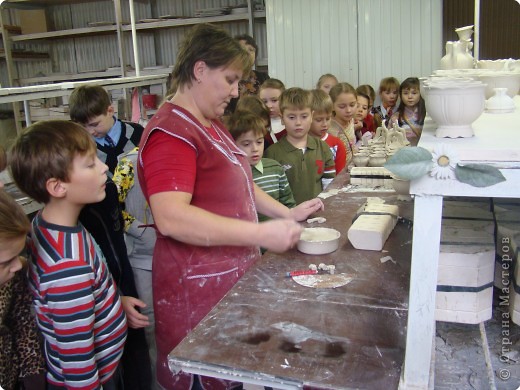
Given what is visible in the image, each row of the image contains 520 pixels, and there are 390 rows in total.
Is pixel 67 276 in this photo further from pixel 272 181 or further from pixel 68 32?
pixel 68 32

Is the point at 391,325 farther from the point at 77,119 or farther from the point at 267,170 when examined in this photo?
the point at 77,119

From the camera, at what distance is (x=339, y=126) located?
3514mm

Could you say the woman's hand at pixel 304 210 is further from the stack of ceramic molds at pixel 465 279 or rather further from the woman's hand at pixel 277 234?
the stack of ceramic molds at pixel 465 279

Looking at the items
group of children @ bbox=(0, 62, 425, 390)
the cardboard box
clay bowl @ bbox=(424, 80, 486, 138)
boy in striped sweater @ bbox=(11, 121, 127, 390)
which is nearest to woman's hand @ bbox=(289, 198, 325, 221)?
group of children @ bbox=(0, 62, 425, 390)

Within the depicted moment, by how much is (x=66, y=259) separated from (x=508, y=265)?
41.7 inches

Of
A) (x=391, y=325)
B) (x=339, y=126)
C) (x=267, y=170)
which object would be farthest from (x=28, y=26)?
(x=391, y=325)

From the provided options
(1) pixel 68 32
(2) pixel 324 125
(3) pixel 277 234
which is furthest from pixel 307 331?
(1) pixel 68 32

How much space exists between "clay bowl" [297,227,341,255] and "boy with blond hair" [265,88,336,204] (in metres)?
1.05

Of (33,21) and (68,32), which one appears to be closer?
(68,32)

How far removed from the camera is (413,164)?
816 millimetres

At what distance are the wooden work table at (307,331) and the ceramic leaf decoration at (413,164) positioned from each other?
15.5 inches

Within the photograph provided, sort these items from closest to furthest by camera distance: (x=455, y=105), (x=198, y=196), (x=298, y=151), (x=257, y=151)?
(x=455, y=105) → (x=198, y=196) → (x=257, y=151) → (x=298, y=151)

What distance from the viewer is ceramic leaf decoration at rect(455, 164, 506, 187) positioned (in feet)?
2.60

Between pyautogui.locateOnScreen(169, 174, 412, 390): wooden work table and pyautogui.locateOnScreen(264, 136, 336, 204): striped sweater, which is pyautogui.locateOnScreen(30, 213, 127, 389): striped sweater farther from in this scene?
pyautogui.locateOnScreen(264, 136, 336, 204): striped sweater
